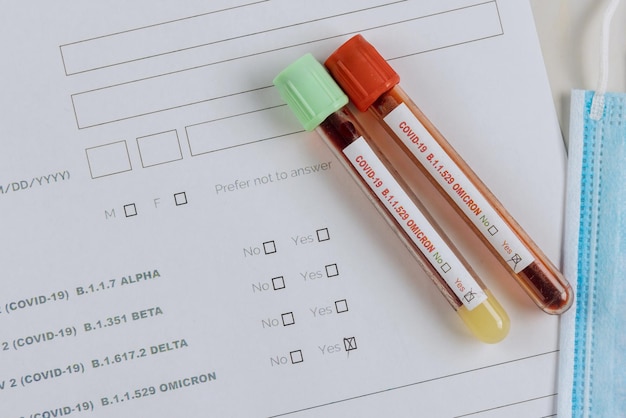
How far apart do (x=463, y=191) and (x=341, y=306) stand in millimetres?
123

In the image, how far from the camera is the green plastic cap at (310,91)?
Result: 1.63 ft

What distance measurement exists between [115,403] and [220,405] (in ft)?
0.25

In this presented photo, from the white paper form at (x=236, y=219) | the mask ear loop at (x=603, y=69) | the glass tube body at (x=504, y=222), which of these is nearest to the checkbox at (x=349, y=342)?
the white paper form at (x=236, y=219)

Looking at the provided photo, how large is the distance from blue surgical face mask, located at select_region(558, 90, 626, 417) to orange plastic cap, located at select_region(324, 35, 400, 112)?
0.15m

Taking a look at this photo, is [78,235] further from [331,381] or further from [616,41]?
[616,41]

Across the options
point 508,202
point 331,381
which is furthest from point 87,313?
point 508,202

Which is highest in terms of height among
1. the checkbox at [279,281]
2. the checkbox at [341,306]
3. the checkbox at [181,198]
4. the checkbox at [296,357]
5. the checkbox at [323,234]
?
the checkbox at [181,198]

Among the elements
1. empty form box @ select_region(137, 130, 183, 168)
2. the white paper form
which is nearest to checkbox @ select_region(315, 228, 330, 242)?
the white paper form

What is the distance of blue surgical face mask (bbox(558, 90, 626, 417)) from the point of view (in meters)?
0.52

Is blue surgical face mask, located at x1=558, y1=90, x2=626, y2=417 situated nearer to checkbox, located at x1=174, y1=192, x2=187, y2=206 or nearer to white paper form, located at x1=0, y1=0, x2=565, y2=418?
white paper form, located at x1=0, y1=0, x2=565, y2=418

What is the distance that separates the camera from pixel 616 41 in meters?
0.54

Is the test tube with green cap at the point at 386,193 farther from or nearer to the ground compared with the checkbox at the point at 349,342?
farther from the ground

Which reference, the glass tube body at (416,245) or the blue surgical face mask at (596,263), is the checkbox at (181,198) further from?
the blue surgical face mask at (596,263)

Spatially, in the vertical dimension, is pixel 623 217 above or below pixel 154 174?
below
